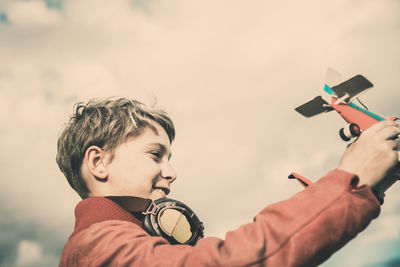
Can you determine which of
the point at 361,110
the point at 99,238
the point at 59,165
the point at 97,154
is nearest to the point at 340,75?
the point at 361,110

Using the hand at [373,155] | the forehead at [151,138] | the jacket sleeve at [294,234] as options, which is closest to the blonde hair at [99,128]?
the forehead at [151,138]

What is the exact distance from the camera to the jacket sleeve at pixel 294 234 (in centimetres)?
128

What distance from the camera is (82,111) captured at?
330 cm

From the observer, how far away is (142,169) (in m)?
2.39

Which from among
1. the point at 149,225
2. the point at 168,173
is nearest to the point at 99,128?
the point at 168,173

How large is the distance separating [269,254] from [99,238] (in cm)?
100

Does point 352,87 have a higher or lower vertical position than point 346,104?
higher

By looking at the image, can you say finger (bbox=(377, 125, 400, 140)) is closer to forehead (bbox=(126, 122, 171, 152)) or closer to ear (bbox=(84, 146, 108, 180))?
forehead (bbox=(126, 122, 171, 152))

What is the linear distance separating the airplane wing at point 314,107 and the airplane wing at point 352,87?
20 centimetres

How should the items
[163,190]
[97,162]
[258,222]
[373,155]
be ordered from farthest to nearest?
[97,162]
[163,190]
[373,155]
[258,222]

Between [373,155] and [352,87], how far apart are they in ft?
6.00

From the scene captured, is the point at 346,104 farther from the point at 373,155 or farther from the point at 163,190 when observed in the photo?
the point at 163,190

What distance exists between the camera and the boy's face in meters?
2.36

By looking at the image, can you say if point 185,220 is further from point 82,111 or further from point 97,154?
point 82,111
